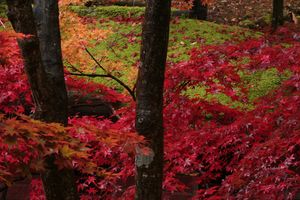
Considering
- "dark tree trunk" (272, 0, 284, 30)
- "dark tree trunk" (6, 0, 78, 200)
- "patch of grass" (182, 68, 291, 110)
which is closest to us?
"dark tree trunk" (6, 0, 78, 200)

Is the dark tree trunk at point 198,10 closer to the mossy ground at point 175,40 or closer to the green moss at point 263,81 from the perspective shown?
the mossy ground at point 175,40

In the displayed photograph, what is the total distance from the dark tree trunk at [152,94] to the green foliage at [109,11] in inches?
530

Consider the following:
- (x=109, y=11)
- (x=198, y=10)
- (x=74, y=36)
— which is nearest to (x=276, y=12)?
(x=198, y=10)

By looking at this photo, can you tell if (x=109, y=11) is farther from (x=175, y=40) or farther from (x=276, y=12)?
(x=276, y=12)

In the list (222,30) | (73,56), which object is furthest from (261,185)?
(222,30)

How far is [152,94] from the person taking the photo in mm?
4938

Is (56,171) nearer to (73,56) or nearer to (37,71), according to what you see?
(37,71)

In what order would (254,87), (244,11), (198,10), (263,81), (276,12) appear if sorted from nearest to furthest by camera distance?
1. (254,87)
2. (263,81)
3. (276,12)
4. (198,10)
5. (244,11)

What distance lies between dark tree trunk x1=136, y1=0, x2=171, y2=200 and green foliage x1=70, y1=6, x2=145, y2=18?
44.2 feet

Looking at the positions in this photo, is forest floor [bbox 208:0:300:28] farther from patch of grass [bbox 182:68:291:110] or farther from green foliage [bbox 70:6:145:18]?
patch of grass [bbox 182:68:291:110]

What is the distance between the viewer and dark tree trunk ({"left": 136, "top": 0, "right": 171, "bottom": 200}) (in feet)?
15.9

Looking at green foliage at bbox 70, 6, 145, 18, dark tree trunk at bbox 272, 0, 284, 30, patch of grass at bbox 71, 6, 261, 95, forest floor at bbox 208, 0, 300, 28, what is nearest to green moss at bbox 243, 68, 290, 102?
patch of grass at bbox 71, 6, 261, 95

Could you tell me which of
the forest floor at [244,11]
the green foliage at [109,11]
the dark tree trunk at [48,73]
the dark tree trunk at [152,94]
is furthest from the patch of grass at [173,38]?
the dark tree trunk at [152,94]

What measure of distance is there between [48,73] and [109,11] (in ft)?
45.9
